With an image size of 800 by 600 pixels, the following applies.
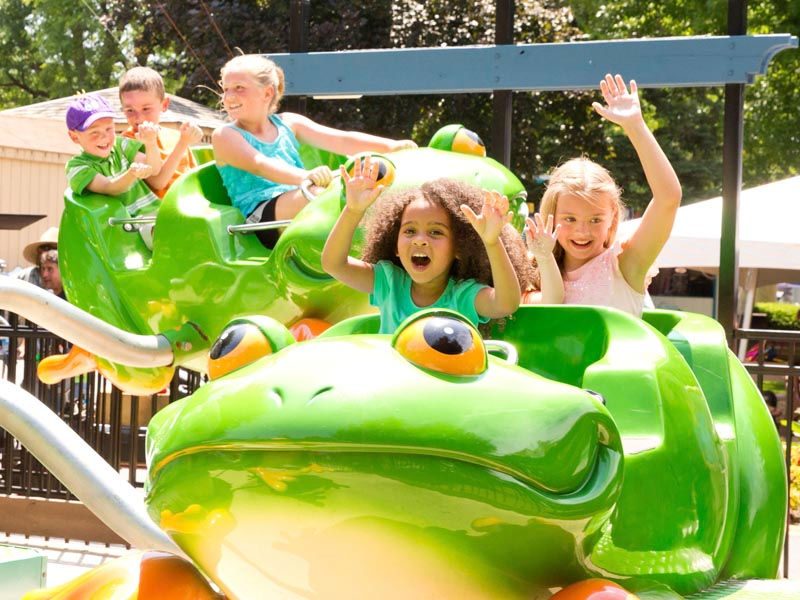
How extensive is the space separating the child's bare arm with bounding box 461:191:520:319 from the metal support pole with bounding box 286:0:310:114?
138 inches

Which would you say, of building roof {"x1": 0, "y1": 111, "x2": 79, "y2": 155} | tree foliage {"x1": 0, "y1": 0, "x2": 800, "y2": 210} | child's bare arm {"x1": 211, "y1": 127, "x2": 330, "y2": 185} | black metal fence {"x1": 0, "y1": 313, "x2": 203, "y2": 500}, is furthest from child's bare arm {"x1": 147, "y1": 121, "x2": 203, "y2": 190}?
building roof {"x1": 0, "y1": 111, "x2": 79, "y2": 155}

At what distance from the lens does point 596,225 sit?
360 cm

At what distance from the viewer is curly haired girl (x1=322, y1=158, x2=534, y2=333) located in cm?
279

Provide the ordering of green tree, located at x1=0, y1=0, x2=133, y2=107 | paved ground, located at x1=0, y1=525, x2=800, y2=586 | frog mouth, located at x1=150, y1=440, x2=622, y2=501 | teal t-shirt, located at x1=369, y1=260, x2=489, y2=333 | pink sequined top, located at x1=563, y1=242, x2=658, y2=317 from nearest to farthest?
frog mouth, located at x1=150, y1=440, x2=622, y2=501 < teal t-shirt, located at x1=369, y1=260, x2=489, y2=333 < pink sequined top, located at x1=563, y1=242, x2=658, y2=317 < paved ground, located at x1=0, y1=525, x2=800, y2=586 < green tree, located at x1=0, y1=0, x2=133, y2=107

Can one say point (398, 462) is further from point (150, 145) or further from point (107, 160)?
point (107, 160)

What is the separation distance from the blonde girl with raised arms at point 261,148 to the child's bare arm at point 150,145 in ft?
1.33

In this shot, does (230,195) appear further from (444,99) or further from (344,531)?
(444,99)

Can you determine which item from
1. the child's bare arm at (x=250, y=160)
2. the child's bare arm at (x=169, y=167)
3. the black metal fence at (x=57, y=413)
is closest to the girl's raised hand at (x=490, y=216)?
the child's bare arm at (x=250, y=160)

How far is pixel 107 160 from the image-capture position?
18.0ft

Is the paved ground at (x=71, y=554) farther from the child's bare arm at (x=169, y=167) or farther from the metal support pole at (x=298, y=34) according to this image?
the metal support pole at (x=298, y=34)

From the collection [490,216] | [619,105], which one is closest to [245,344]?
[490,216]

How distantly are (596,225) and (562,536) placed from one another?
1.74 metres

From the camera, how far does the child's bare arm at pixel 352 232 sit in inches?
126

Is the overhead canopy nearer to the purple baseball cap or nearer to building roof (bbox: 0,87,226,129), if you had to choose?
the purple baseball cap
